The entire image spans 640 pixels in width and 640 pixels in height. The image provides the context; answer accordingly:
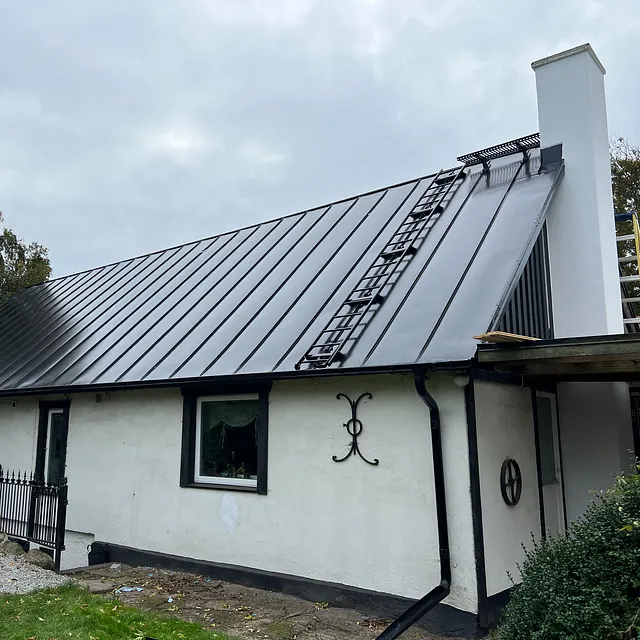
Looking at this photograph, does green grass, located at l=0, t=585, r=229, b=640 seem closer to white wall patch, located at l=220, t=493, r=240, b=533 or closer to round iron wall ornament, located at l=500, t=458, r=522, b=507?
white wall patch, located at l=220, t=493, r=240, b=533

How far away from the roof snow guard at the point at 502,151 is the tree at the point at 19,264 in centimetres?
2520

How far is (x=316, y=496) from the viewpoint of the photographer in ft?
21.0

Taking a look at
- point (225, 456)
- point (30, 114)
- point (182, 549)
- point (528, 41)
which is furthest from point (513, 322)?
point (30, 114)

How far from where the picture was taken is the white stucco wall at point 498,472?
17.7 feet

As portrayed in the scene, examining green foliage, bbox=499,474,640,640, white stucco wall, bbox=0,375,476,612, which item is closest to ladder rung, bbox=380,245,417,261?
white stucco wall, bbox=0,375,476,612

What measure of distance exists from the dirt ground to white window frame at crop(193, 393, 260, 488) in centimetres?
118

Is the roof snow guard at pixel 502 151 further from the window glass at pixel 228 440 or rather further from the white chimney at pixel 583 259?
the window glass at pixel 228 440

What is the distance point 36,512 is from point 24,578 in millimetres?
1725

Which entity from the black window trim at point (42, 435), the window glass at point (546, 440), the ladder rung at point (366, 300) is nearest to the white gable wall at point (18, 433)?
the black window trim at point (42, 435)

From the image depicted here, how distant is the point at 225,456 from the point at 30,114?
1857cm

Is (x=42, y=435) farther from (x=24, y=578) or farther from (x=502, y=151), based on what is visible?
(x=502, y=151)

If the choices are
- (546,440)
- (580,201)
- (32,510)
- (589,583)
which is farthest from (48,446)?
(580,201)

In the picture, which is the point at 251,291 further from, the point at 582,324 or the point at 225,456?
the point at 582,324

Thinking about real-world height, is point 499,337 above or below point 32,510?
above
